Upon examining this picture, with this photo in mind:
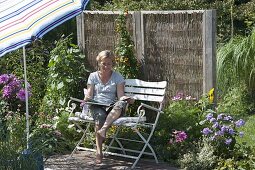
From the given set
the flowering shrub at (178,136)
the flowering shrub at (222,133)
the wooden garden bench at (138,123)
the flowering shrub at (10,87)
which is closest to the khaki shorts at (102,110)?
the wooden garden bench at (138,123)

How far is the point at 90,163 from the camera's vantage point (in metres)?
7.19

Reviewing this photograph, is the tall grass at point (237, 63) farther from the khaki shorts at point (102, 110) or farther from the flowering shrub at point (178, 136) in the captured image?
the khaki shorts at point (102, 110)

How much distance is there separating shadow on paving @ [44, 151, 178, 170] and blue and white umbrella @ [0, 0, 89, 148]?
130 centimetres

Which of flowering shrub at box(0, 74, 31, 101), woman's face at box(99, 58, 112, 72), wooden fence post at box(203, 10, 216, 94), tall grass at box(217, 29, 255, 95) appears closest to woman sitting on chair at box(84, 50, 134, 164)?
woman's face at box(99, 58, 112, 72)

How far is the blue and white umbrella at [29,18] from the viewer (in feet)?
18.3

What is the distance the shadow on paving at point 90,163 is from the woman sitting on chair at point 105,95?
14 centimetres

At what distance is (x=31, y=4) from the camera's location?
19.7ft

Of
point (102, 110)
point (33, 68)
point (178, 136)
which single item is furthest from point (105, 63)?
point (33, 68)

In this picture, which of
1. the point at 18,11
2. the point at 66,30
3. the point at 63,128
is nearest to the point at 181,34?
the point at 63,128

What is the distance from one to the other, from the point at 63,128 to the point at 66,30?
15.1 feet

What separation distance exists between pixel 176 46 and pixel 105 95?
3.85 ft

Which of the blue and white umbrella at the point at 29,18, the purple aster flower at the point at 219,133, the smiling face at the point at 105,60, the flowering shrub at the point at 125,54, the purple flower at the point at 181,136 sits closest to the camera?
the blue and white umbrella at the point at 29,18

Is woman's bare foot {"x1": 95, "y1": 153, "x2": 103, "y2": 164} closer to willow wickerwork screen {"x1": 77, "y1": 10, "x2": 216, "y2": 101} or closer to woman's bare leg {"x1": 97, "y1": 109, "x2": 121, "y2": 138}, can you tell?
woman's bare leg {"x1": 97, "y1": 109, "x2": 121, "y2": 138}

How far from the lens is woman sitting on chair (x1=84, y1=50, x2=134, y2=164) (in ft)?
22.7
